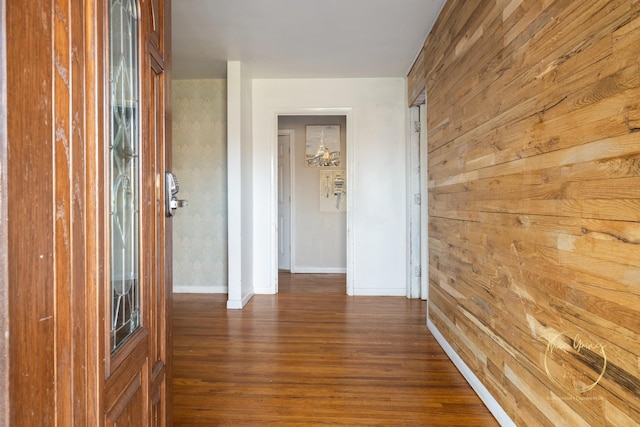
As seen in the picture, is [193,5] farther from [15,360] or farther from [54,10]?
[15,360]

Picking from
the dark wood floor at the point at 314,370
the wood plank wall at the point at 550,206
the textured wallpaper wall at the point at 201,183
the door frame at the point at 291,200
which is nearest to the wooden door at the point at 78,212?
the dark wood floor at the point at 314,370

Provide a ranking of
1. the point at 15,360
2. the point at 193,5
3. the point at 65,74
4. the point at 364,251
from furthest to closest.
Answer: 1. the point at 364,251
2. the point at 193,5
3. the point at 65,74
4. the point at 15,360

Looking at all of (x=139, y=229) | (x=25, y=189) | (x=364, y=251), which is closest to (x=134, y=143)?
(x=139, y=229)

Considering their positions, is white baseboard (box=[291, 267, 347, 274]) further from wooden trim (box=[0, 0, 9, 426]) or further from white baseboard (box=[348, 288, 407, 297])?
wooden trim (box=[0, 0, 9, 426])

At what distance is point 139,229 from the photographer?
0.98 metres

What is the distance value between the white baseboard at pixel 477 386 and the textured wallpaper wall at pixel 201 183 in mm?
2572

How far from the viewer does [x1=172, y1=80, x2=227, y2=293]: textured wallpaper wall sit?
405cm

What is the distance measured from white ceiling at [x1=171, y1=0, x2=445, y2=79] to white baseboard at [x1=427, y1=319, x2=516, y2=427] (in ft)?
7.84

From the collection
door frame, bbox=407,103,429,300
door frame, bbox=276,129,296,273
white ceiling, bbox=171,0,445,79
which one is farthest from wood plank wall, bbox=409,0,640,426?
door frame, bbox=276,129,296,273

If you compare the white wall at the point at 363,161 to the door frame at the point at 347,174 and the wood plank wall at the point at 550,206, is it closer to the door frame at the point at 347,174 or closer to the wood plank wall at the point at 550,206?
the door frame at the point at 347,174

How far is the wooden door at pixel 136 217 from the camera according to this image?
0.84 meters

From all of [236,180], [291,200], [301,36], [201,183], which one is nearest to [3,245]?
[301,36]

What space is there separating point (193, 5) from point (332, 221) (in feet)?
11.4

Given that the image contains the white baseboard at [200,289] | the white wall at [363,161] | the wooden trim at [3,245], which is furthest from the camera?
the white baseboard at [200,289]
